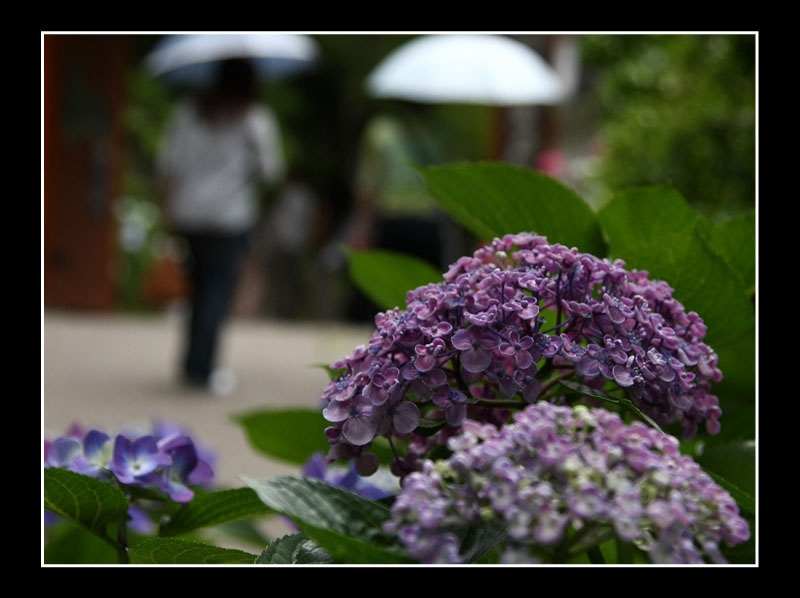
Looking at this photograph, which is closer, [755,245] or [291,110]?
[755,245]

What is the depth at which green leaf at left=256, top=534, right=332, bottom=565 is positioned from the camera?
775mm

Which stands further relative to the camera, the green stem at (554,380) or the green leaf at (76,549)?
the green leaf at (76,549)

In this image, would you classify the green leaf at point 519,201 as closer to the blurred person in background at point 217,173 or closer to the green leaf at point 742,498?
the green leaf at point 742,498

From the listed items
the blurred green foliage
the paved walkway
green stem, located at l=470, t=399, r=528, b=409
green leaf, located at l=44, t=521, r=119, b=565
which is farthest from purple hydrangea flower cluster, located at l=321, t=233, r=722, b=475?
the blurred green foliage

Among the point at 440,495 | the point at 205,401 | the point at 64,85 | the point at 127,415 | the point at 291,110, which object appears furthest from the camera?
the point at 291,110

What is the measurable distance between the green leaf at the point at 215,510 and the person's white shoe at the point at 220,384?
22.5 ft

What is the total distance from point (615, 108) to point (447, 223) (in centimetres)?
185

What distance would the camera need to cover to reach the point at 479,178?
1.08m

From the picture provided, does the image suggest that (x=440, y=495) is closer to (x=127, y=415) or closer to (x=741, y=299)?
(x=741, y=299)

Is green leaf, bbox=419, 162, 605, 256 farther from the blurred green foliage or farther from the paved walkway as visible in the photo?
the blurred green foliage

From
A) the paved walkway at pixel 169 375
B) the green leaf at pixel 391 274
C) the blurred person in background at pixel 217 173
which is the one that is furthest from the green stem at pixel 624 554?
the blurred person in background at pixel 217 173

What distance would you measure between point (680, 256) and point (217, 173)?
6.28m

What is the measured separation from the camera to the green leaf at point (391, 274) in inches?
47.9

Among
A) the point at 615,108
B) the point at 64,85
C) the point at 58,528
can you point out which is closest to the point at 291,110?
the point at 64,85
